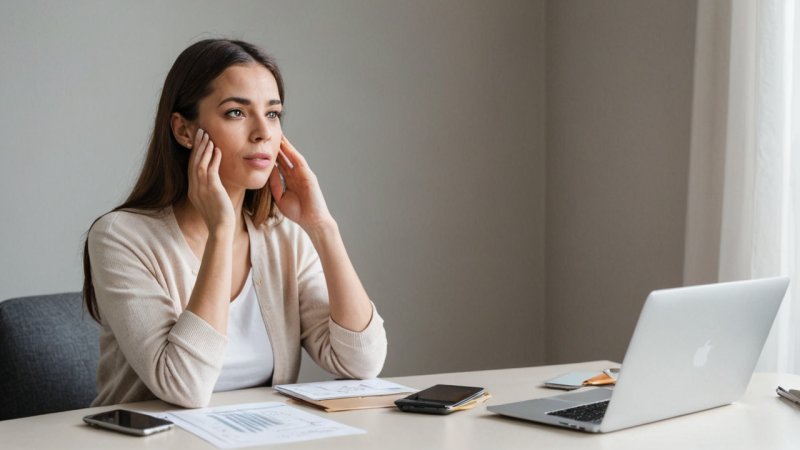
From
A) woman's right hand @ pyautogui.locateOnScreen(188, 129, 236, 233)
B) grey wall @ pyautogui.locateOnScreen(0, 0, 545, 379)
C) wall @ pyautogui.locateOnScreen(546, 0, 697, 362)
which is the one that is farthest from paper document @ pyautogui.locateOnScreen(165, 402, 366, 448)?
wall @ pyautogui.locateOnScreen(546, 0, 697, 362)

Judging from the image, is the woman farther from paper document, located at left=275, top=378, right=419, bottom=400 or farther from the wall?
the wall

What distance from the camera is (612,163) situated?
3.35 meters

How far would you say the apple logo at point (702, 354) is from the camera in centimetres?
146

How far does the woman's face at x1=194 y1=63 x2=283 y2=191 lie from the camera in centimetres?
189

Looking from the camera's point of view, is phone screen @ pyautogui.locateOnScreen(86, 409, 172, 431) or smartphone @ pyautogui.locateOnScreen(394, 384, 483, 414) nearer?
phone screen @ pyautogui.locateOnScreen(86, 409, 172, 431)

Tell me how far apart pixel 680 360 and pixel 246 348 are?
0.85 meters

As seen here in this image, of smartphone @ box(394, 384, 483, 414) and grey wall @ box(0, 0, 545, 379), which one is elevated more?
grey wall @ box(0, 0, 545, 379)

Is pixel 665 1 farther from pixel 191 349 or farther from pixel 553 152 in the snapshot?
pixel 191 349

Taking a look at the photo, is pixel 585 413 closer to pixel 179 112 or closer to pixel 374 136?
pixel 179 112

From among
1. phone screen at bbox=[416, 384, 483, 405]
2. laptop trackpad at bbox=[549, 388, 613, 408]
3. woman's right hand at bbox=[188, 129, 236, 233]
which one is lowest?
laptop trackpad at bbox=[549, 388, 613, 408]

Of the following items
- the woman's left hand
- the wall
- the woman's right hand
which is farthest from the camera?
the wall

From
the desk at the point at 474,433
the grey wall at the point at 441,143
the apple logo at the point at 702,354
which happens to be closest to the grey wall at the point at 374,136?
the grey wall at the point at 441,143

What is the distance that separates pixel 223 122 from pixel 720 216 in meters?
1.49

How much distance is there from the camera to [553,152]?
3.70m
